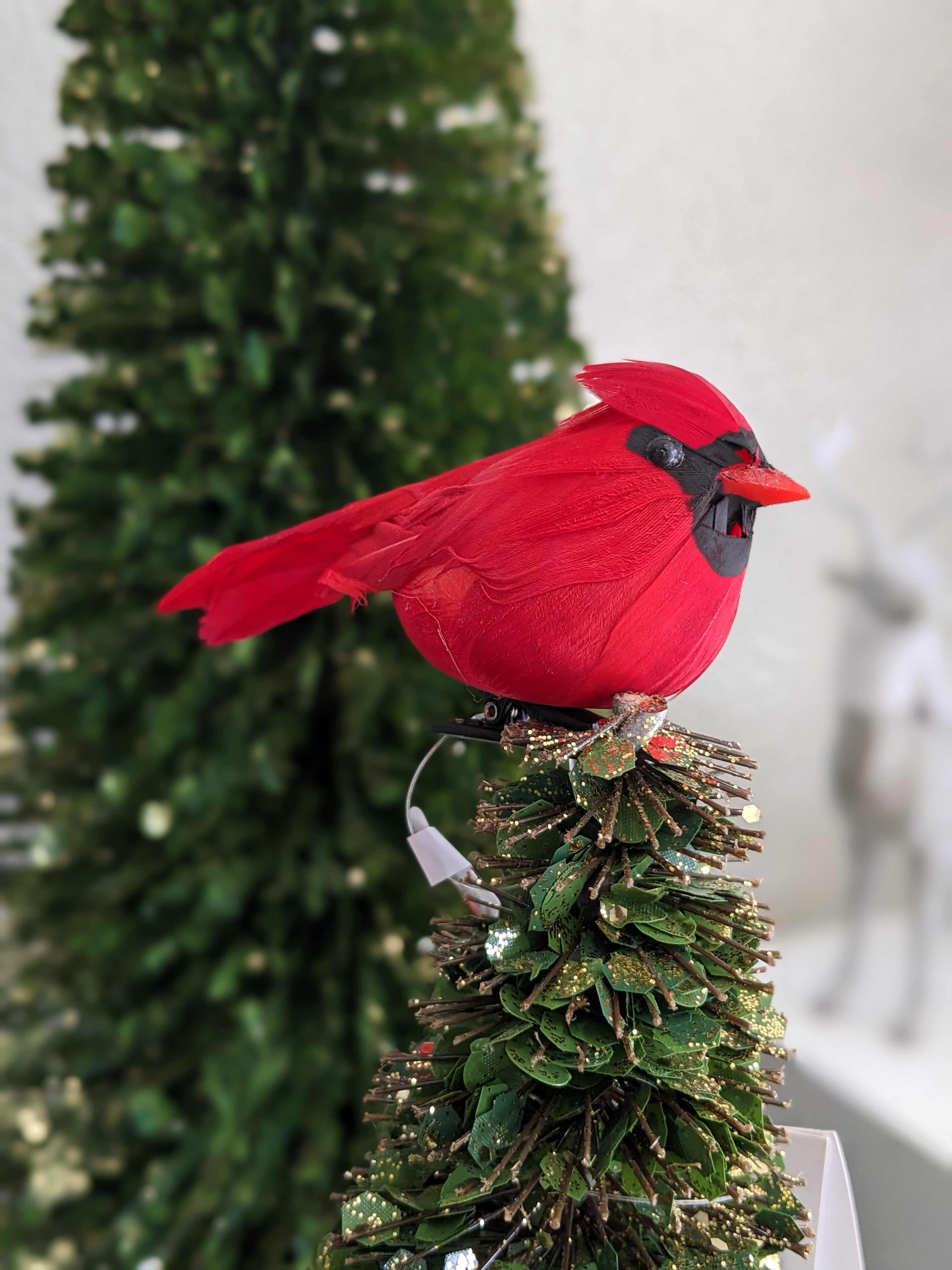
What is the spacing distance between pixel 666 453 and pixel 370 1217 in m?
0.36

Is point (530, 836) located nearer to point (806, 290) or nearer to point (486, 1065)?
point (486, 1065)

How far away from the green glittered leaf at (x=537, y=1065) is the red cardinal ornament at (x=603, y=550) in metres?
0.15

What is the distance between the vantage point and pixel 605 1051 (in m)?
0.39

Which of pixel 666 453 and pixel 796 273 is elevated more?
pixel 796 273

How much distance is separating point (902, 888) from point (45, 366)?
1.32m

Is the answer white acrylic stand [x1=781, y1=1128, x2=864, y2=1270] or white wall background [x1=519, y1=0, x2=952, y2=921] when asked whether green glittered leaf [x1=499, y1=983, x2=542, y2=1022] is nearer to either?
white acrylic stand [x1=781, y1=1128, x2=864, y2=1270]

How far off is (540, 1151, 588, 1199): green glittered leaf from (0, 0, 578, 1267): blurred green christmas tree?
0.49 metres

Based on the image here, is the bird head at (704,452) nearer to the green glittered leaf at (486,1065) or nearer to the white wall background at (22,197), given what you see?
the green glittered leaf at (486,1065)

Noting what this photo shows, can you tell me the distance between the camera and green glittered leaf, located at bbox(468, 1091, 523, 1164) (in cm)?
40

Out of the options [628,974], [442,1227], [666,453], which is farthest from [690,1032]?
[666,453]

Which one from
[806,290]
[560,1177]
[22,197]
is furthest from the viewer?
[22,197]

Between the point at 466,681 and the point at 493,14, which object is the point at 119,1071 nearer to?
the point at 466,681

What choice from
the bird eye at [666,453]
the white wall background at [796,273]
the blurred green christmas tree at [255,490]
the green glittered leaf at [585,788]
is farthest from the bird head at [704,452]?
the blurred green christmas tree at [255,490]

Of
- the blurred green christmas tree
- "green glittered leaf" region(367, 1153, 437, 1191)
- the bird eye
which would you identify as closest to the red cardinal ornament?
the bird eye
